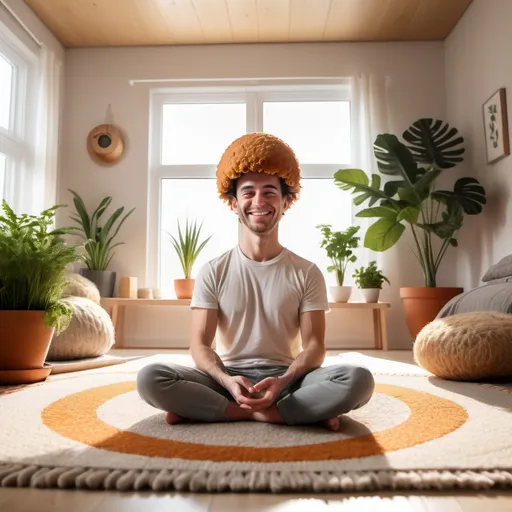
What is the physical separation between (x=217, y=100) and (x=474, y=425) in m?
4.10

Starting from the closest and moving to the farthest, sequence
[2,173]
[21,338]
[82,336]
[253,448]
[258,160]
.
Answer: [253,448], [258,160], [21,338], [82,336], [2,173]

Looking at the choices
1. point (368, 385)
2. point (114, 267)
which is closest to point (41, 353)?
point (368, 385)

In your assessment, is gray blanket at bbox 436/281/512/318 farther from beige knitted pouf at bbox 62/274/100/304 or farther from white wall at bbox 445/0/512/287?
beige knitted pouf at bbox 62/274/100/304

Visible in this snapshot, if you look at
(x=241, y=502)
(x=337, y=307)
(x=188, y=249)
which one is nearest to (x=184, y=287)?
(x=188, y=249)

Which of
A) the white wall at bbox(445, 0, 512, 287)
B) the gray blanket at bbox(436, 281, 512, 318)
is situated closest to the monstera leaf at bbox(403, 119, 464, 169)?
the white wall at bbox(445, 0, 512, 287)

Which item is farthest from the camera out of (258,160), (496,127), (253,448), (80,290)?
(496,127)

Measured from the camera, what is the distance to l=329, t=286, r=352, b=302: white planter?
13.6 feet

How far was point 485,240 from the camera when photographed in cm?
390

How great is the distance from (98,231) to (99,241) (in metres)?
0.12

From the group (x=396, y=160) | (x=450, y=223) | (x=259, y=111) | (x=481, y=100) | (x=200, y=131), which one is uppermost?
(x=259, y=111)

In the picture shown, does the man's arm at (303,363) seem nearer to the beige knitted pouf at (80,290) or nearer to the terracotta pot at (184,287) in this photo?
the beige knitted pouf at (80,290)

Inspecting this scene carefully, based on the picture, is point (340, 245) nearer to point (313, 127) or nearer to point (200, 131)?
point (313, 127)

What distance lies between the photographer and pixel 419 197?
400 centimetres

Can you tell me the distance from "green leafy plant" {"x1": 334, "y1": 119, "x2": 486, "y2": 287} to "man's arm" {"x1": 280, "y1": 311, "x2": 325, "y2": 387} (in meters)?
2.57
